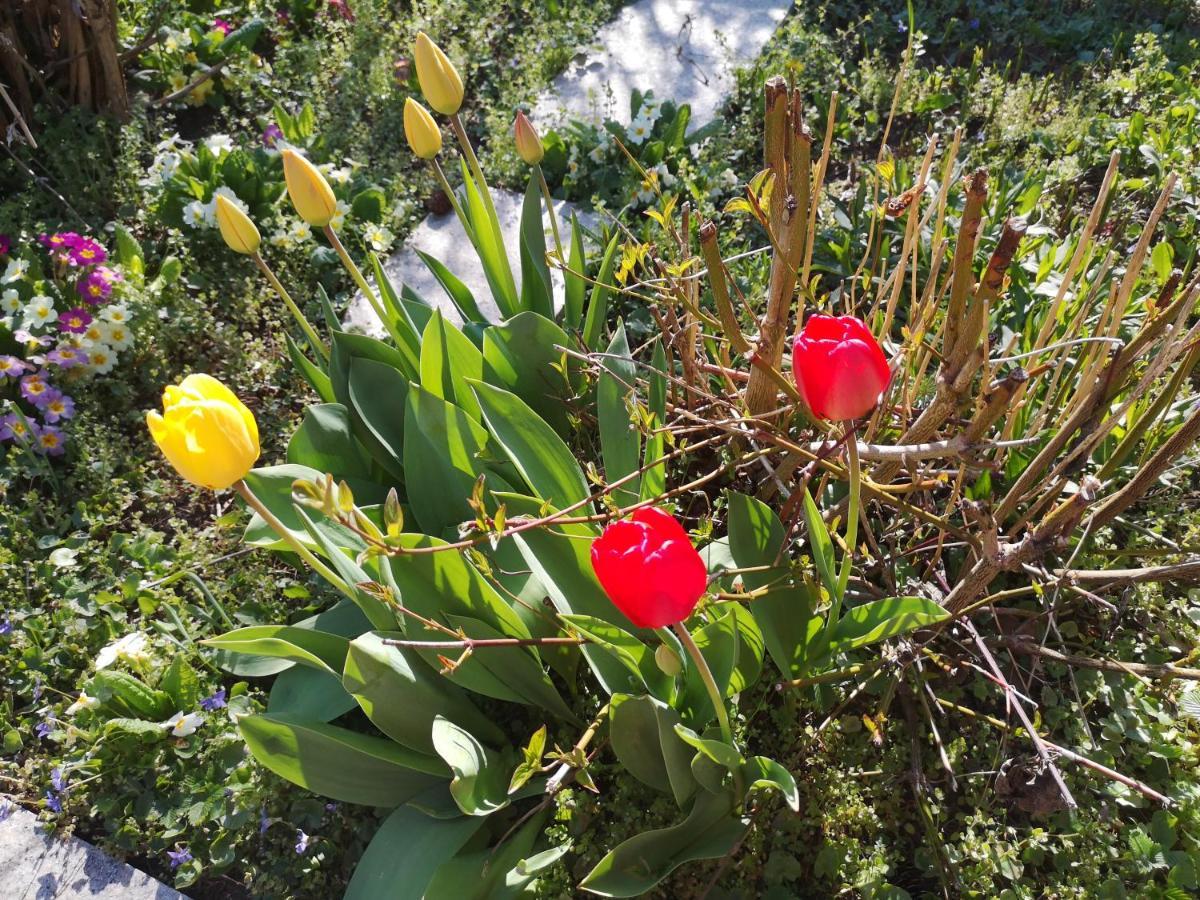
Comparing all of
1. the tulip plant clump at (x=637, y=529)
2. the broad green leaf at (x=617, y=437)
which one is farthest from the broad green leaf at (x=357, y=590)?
the broad green leaf at (x=617, y=437)

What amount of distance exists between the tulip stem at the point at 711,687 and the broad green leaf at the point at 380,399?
707 millimetres

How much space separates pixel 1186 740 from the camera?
155 centimetres

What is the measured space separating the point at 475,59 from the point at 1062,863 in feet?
10.5

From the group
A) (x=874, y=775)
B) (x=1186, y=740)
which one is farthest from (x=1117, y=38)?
(x=874, y=775)

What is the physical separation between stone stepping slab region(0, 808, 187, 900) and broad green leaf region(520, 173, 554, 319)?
1277 mm

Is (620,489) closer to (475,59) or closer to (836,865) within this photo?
(836,865)

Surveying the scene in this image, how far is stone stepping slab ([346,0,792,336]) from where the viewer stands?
2793 mm

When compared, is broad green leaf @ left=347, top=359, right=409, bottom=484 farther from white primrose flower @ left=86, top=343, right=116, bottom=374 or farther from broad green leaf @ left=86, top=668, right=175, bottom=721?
white primrose flower @ left=86, top=343, right=116, bottom=374

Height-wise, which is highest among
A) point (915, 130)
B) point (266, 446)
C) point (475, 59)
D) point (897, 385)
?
point (475, 59)

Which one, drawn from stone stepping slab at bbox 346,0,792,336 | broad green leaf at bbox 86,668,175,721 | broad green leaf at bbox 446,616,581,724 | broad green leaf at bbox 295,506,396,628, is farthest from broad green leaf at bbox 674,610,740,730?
stone stepping slab at bbox 346,0,792,336

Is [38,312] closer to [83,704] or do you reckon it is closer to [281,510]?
[83,704]

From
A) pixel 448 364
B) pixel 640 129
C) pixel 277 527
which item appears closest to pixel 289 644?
pixel 277 527

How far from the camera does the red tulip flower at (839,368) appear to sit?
36.8 inches

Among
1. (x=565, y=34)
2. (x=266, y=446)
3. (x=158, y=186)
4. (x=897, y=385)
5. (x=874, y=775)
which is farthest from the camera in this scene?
(x=565, y=34)
